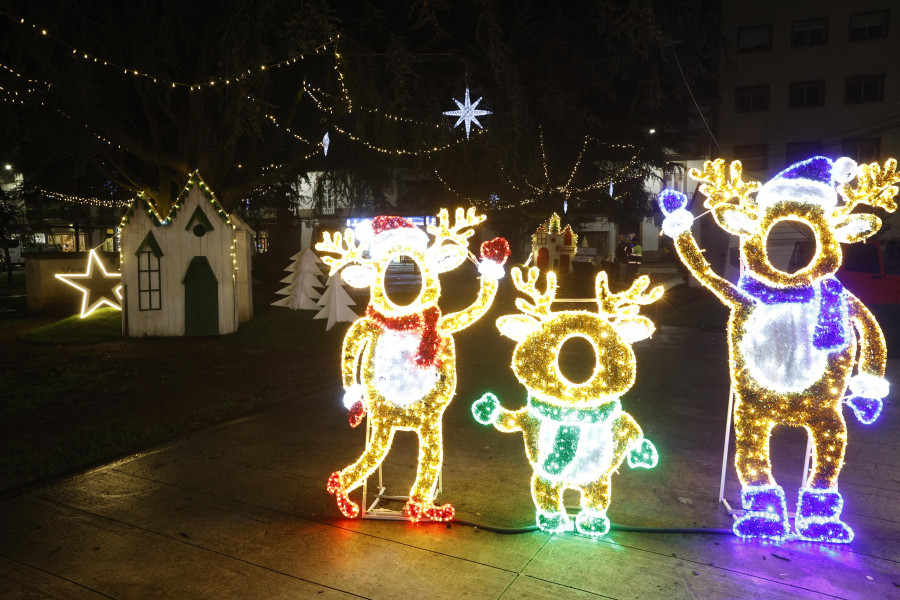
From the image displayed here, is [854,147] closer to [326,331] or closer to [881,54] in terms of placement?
[881,54]

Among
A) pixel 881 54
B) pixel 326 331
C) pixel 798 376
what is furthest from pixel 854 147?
pixel 798 376

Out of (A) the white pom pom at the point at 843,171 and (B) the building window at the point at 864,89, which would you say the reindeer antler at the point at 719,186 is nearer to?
(A) the white pom pom at the point at 843,171

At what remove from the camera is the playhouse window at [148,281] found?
12094mm

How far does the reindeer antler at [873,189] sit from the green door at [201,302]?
10941mm

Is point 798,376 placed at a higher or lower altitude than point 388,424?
higher

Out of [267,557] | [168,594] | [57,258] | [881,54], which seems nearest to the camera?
[168,594]

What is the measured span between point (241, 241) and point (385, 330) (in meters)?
11.7

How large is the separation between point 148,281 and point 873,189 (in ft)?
38.7

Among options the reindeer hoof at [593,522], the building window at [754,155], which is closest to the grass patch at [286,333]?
the reindeer hoof at [593,522]

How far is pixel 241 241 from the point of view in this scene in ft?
49.0

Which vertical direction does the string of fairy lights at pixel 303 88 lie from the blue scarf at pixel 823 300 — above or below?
above

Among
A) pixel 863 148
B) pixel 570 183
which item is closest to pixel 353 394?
pixel 570 183

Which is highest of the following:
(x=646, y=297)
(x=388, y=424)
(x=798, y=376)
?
(x=646, y=297)

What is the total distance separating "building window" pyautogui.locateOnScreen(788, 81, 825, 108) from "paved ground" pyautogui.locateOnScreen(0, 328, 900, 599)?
29.1m
